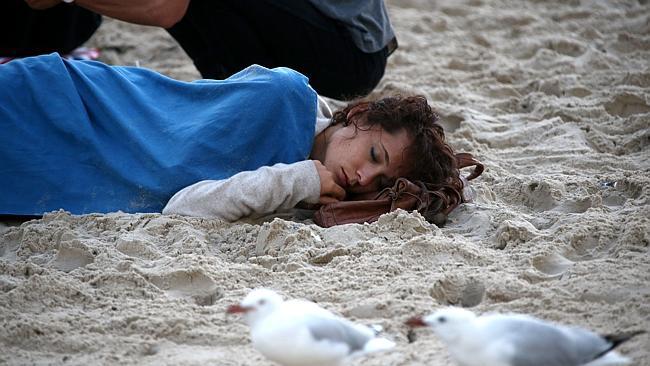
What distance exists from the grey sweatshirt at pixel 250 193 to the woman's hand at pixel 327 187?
2 centimetres

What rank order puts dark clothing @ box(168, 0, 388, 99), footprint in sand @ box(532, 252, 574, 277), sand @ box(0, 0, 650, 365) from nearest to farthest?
1. sand @ box(0, 0, 650, 365)
2. footprint in sand @ box(532, 252, 574, 277)
3. dark clothing @ box(168, 0, 388, 99)

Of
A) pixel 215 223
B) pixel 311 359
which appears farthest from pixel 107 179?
pixel 311 359

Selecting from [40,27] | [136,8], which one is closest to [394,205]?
[136,8]

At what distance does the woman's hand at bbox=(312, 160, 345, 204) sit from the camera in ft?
8.58

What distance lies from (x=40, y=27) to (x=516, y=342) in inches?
111

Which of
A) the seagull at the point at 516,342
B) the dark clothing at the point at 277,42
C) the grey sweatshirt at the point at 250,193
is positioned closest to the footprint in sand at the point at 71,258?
the grey sweatshirt at the point at 250,193

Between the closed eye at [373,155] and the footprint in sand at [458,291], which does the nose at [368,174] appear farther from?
the footprint in sand at [458,291]

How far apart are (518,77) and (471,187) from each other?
54.4 inches

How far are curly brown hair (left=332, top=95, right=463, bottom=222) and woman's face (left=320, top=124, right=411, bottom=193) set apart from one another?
0.07ft

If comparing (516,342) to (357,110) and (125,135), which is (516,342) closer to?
(357,110)

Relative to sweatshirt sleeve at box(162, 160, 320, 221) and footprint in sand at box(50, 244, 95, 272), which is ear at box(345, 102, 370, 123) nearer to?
sweatshirt sleeve at box(162, 160, 320, 221)

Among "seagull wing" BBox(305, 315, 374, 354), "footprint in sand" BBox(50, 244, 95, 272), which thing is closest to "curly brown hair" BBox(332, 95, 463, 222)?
"footprint in sand" BBox(50, 244, 95, 272)

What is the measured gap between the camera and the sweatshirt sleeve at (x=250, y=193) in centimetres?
255

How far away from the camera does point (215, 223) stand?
2527 millimetres
